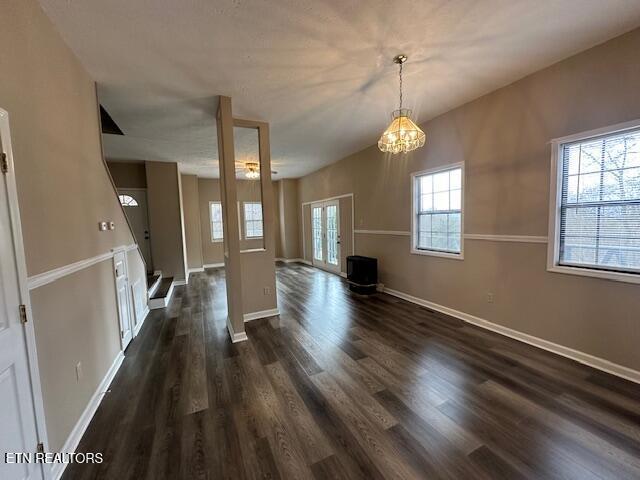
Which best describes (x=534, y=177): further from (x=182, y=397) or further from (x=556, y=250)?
(x=182, y=397)

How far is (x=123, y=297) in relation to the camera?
3049 mm

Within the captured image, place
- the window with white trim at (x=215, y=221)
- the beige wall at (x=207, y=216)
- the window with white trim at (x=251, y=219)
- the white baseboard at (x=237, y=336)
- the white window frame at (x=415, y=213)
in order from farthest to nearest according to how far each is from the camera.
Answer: the window with white trim at (x=215, y=221), the beige wall at (x=207, y=216), the window with white trim at (x=251, y=219), the white window frame at (x=415, y=213), the white baseboard at (x=237, y=336)

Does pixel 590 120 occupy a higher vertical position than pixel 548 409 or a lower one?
higher

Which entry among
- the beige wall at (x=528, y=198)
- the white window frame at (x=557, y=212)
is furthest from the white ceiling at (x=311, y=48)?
the white window frame at (x=557, y=212)

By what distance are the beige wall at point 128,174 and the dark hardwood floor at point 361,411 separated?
13.9 feet

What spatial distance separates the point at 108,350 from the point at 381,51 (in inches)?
146

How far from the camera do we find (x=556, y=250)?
262cm

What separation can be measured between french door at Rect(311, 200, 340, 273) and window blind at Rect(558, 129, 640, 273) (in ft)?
14.7

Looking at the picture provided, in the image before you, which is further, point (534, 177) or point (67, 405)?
point (534, 177)

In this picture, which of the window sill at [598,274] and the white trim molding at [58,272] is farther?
the window sill at [598,274]

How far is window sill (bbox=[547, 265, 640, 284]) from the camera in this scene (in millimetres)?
2168

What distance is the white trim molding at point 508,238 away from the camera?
2.74 meters

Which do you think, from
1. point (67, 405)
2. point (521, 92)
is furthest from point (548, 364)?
point (67, 405)

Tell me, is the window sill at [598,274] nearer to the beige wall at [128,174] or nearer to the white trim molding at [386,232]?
the white trim molding at [386,232]
